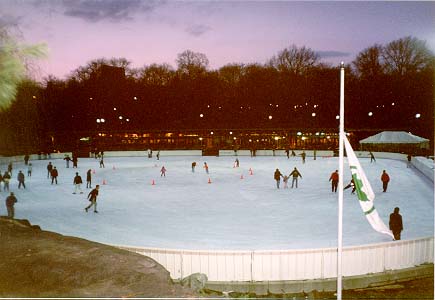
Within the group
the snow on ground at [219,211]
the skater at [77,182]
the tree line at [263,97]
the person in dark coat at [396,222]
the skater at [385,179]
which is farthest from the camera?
the tree line at [263,97]

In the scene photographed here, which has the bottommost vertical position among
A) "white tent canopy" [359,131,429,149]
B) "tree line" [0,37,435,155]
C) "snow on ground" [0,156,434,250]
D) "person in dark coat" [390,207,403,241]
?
"snow on ground" [0,156,434,250]

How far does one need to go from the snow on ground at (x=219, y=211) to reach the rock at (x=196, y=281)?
8.98 feet

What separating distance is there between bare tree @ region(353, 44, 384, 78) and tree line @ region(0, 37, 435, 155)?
0.17 meters

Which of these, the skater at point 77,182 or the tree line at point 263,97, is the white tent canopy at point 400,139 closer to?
the tree line at point 263,97

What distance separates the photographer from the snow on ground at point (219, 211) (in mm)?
12516

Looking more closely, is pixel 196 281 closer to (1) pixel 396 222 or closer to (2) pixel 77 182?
(1) pixel 396 222

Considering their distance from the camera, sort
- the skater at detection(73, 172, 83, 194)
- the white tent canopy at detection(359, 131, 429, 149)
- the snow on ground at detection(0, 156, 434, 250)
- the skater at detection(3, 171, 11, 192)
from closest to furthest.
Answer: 1. the snow on ground at detection(0, 156, 434, 250)
2. the skater at detection(73, 172, 83, 194)
3. the skater at detection(3, 171, 11, 192)
4. the white tent canopy at detection(359, 131, 429, 149)

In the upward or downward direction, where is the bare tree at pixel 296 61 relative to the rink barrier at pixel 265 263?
upward

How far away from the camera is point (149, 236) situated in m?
12.9

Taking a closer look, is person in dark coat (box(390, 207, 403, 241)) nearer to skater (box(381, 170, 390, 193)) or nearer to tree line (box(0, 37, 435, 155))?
skater (box(381, 170, 390, 193))

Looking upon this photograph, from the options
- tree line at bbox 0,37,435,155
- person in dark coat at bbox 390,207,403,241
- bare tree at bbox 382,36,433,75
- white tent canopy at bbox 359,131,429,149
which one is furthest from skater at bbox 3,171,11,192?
bare tree at bbox 382,36,433,75

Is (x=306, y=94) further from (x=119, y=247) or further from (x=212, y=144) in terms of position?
(x=119, y=247)

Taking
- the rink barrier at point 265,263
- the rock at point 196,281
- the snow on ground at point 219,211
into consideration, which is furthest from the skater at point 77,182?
the rock at point 196,281

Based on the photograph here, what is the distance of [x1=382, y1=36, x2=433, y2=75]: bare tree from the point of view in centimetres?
6284
